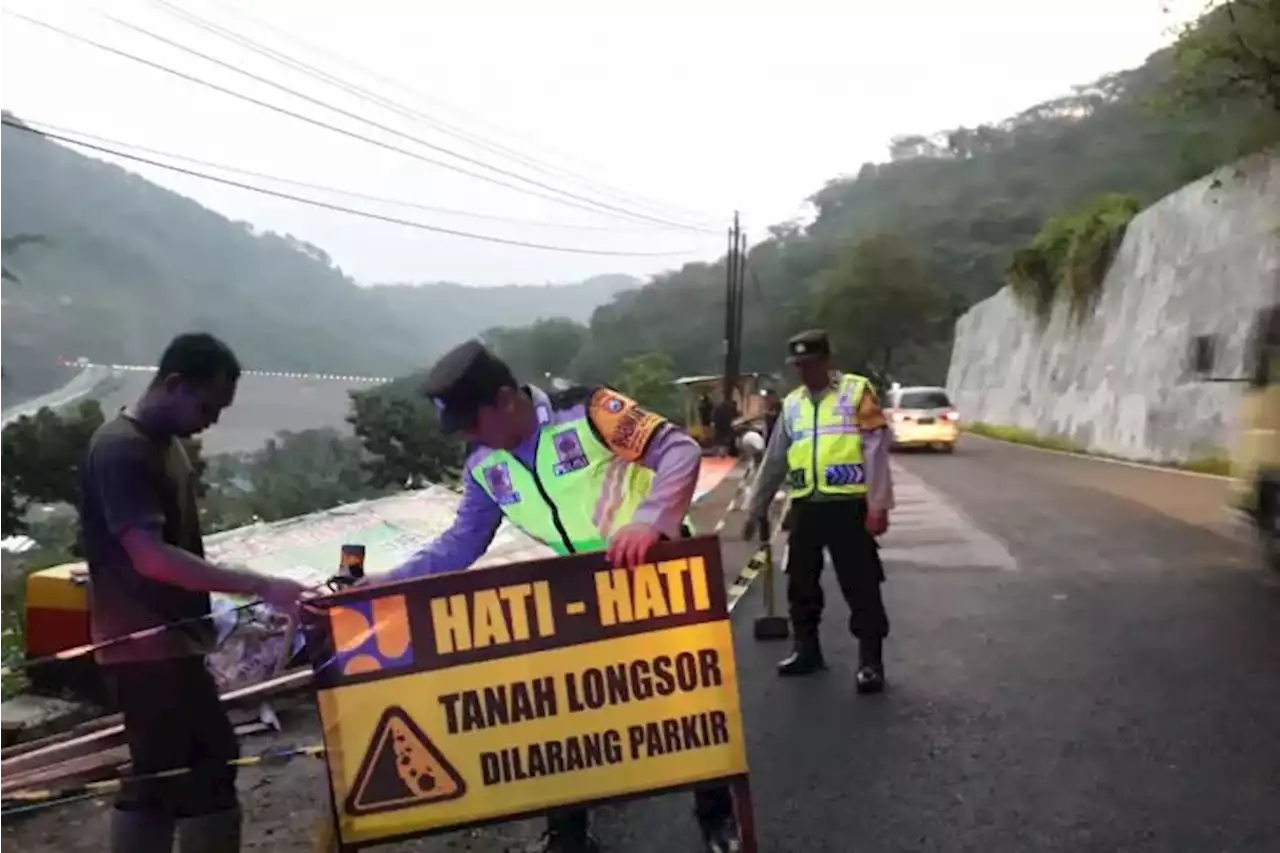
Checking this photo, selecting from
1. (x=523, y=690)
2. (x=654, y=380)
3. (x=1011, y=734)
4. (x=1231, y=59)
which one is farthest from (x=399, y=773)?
(x=654, y=380)

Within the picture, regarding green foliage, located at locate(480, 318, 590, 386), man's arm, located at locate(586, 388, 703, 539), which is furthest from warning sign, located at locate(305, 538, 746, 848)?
green foliage, located at locate(480, 318, 590, 386)

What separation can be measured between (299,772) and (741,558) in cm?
866

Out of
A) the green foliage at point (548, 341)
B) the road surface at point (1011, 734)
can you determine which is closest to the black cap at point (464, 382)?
the road surface at point (1011, 734)

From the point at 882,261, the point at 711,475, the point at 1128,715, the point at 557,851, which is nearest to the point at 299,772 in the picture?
the point at 557,851

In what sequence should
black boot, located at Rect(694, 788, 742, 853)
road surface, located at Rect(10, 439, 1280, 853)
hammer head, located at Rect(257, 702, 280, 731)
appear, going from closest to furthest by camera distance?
black boot, located at Rect(694, 788, 742, 853)
road surface, located at Rect(10, 439, 1280, 853)
hammer head, located at Rect(257, 702, 280, 731)

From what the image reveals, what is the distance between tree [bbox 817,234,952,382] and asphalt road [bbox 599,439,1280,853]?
63999 millimetres

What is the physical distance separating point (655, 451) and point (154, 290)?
9270 mm

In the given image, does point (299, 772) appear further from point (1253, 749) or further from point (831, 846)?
point (1253, 749)

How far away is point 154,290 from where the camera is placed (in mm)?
12141

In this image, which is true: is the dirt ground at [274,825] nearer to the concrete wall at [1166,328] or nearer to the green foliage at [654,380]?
the concrete wall at [1166,328]

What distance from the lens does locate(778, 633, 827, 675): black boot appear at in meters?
7.71

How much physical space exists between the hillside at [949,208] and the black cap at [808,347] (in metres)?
12.4

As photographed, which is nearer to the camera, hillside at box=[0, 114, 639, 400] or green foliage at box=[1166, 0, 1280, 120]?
hillside at box=[0, 114, 639, 400]

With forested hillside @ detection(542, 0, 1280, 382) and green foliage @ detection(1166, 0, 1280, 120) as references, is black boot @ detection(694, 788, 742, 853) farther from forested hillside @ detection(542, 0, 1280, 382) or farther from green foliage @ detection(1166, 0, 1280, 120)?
green foliage @ detection(1166, 0, 1280, 120)
